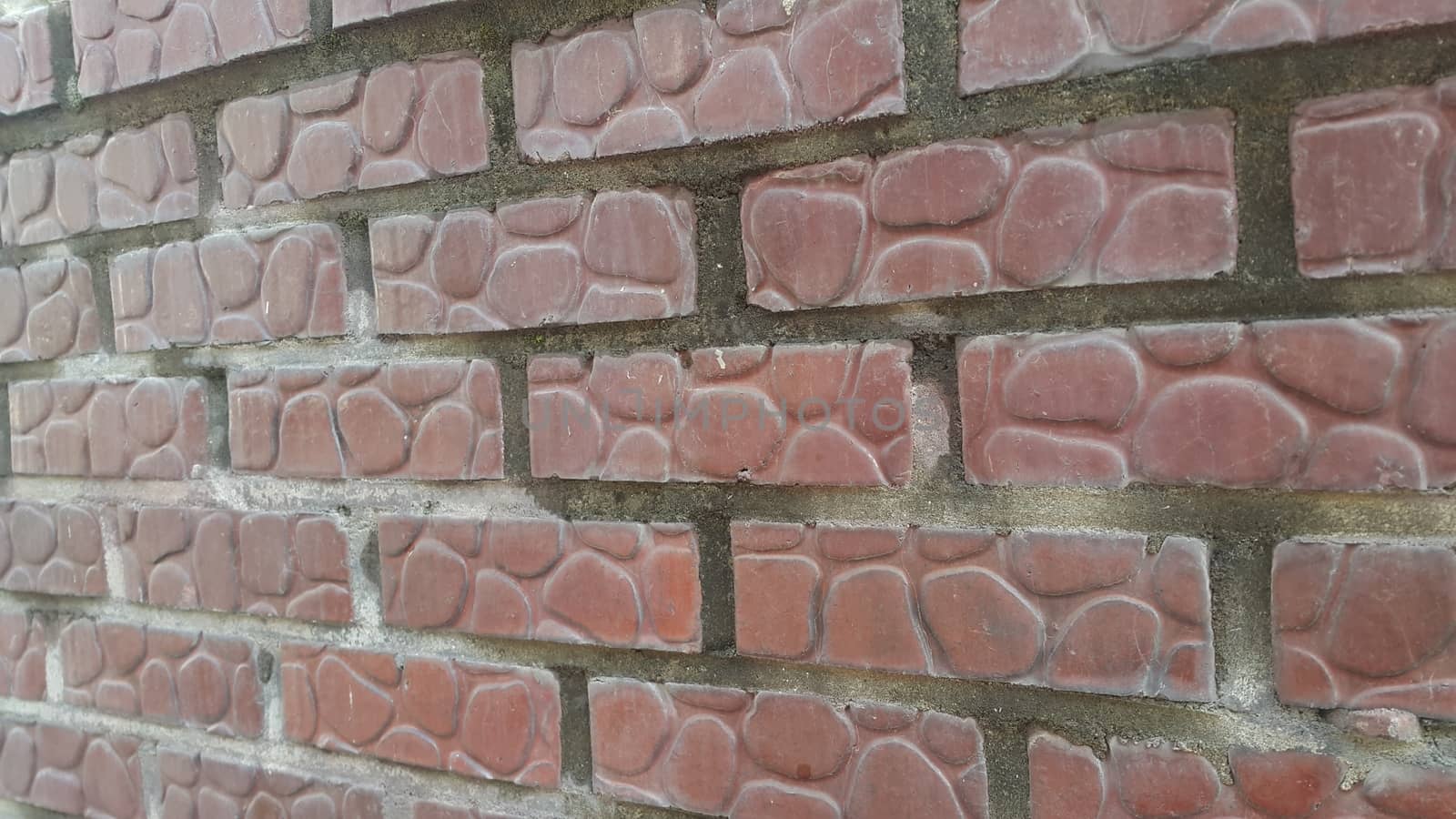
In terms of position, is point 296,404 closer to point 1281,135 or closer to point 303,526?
point 303,526

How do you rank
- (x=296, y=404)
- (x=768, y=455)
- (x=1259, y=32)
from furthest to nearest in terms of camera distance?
(x=296, y=404) → (x=768, y=455) → (x=1259, y=32)

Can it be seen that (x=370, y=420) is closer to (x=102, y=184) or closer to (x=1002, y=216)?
(x=102, y=184)

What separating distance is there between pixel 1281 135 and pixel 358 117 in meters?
0.54

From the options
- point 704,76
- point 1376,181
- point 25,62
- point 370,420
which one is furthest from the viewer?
point 25,62

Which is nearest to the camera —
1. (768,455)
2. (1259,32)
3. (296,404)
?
(1259,32)

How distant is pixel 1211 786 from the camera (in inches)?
18.5

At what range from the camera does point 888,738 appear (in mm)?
531

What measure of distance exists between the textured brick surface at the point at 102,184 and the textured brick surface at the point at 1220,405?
1.89 feet

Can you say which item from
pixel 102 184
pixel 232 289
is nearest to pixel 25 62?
pixel 102 184

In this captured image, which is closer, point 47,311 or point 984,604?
point 984,604

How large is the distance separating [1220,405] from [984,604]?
0.49 feet

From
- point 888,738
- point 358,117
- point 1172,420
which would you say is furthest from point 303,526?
point 1172,420

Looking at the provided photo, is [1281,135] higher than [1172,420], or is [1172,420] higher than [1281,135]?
[1281,135]

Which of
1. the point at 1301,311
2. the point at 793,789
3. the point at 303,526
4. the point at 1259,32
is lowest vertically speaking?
the point at 793,789
